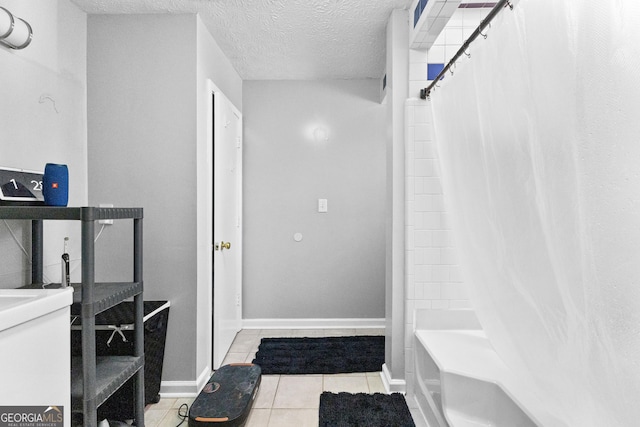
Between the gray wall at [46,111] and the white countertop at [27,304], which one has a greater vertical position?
the gray wall at [46,111]

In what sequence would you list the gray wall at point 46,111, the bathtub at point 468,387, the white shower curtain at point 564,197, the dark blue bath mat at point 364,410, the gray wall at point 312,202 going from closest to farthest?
the white shower curtain at point 564,197, the bathtub at point 468,387, the gray wall at point 46,111, the dark blue bath mat at point 364,410, the gray wall at point 312,202

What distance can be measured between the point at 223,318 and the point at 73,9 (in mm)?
2235

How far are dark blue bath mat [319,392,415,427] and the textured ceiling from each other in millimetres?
2341

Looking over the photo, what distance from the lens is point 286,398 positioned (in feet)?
8.14

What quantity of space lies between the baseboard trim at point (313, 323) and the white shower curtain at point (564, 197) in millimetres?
2322

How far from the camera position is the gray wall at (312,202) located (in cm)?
381

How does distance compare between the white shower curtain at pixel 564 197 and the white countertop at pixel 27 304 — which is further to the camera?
the white countertop at pixel 27 304

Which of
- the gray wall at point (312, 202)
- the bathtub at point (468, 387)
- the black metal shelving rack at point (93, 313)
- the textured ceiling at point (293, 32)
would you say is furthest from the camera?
the gray wall at point (312, 202)

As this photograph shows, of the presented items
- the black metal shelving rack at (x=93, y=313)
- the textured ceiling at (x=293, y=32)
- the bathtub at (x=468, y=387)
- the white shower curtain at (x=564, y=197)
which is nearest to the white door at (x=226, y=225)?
the textured ceiling at (x=293, y=32)

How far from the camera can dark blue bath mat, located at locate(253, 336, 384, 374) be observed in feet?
9.53

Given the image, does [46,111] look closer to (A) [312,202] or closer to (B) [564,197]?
(A) [312,202]

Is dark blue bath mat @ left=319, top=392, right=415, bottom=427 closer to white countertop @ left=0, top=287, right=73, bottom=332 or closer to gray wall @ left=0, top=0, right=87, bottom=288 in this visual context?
white countertop @ left=0, top=287, right=73, bottom=332

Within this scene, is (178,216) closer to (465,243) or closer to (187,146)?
(187,146)

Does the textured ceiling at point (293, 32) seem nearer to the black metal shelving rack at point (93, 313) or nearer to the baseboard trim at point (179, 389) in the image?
the black metal shelving rack at point (93, 313)
